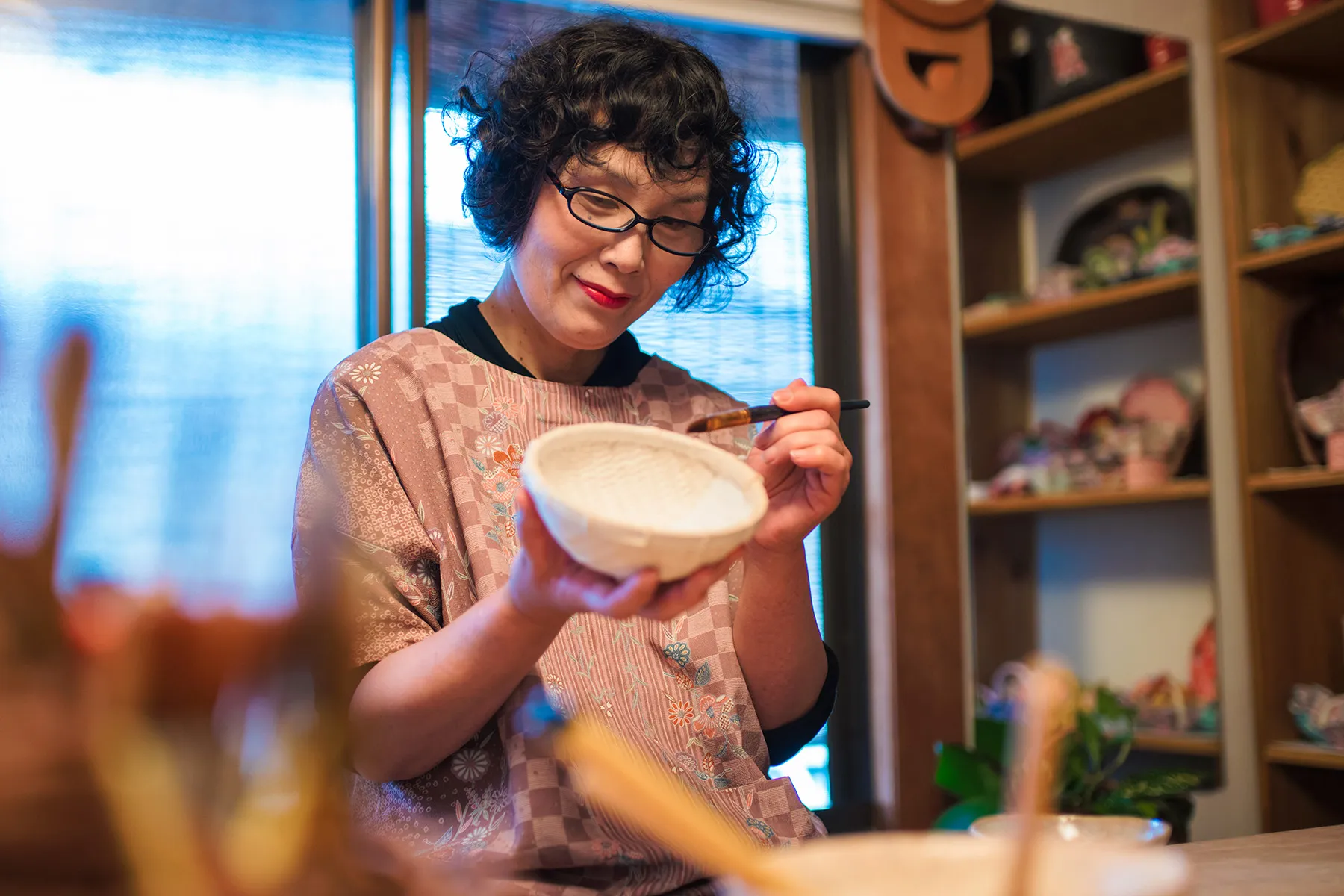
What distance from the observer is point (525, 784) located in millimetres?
1010

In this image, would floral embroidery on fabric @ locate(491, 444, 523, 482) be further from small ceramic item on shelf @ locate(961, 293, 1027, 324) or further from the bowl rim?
small ceramic item on shelf @ locate(961, 293, 1027, 324)

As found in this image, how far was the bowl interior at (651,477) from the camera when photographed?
76 centimetres

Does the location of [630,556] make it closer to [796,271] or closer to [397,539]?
[397,539]

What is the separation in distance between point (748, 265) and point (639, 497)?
1.59 meters

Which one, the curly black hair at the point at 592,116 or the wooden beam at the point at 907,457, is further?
the wooden beam at the point at 907,457

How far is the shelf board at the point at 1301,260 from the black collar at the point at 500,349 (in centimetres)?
148

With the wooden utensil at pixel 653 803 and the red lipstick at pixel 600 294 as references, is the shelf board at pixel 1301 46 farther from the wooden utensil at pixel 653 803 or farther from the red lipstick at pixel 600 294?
the wooden utensil at pixel 653 803

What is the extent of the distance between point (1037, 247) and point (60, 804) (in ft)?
10.2

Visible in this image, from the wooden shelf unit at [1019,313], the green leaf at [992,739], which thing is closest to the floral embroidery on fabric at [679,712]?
the green leaf at [992,739]

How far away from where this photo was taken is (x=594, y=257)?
1.19m

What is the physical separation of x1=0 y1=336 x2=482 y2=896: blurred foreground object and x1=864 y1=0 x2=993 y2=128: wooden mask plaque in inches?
92.4

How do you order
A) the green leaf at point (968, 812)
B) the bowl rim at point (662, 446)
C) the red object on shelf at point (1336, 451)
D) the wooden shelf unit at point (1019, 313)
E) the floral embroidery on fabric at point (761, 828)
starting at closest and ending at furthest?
the bowl rim at point (662, 446) → the floral embroidery on fabric at point (761, 828) → the green leaf at point (968, 812) → the red object on shelf at point (1336, 451) → the wooden shelf unit at point (1019, 313)

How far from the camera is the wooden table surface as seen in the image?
75 centimetres

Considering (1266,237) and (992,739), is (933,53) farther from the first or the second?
(992,739)
